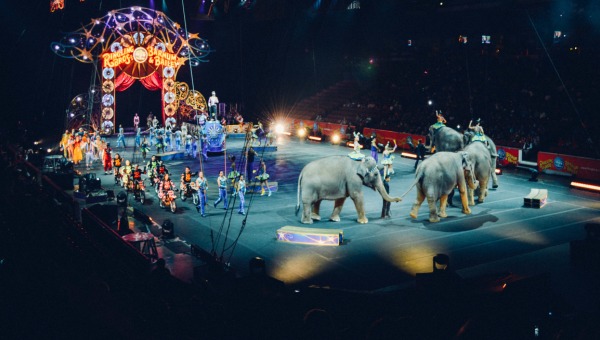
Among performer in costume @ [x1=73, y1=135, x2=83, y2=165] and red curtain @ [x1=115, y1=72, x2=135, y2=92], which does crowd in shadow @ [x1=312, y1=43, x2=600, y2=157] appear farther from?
performer in costume @ [x1=73, y1=135, x2=83, y2=165]

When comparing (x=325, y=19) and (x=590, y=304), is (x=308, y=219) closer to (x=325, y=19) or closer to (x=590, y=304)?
(x=590, y=304)

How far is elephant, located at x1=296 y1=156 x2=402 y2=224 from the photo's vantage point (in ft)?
48.5

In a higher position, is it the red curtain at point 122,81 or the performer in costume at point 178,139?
the red curtain at point 122,81

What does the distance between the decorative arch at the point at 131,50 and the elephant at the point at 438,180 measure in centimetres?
1885

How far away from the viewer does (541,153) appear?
2311cm

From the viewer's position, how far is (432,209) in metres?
15.1

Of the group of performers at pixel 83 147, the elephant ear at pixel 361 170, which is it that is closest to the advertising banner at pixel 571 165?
the elephant ear at pixel 361 170

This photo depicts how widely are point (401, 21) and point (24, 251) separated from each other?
33046mm

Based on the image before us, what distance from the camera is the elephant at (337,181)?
1479 centimetres

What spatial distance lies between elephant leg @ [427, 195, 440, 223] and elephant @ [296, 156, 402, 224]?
32.3 inches

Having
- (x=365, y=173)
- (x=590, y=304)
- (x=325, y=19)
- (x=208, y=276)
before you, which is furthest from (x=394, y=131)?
(x=208, y=276)

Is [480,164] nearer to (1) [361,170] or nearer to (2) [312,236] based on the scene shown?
(1) [361,170]

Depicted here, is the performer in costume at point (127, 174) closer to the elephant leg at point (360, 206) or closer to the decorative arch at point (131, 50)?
the elephant leg at point (360, 206)

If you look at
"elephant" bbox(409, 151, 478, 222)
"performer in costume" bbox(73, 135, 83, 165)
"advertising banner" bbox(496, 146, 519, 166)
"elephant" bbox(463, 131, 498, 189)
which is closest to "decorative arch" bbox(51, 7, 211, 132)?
"performer in costume" bbox(73, 135, 83, 165)
